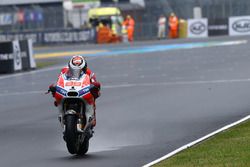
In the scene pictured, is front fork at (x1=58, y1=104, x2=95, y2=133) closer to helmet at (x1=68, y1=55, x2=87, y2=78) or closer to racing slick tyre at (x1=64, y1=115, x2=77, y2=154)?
racing slick tyre at (x1=64, y1=115, x2=77, y2=154)

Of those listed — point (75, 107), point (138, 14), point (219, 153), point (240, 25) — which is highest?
point (75, 107)

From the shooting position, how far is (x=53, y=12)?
62.8 m

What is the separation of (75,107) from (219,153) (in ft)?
6.64

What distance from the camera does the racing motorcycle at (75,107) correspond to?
1143 centimetres

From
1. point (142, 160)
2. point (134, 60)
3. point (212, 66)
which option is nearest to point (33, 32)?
point (134, 60)

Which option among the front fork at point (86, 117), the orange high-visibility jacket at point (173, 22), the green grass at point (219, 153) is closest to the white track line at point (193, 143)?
the green grass at point (219, 153)

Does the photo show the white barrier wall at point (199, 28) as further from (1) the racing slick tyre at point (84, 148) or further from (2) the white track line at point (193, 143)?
(1) the racing slick tyre at point (84, 148)

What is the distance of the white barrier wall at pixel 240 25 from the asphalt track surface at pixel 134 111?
71.0 feet

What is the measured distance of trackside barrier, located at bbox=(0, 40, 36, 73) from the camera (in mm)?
32781

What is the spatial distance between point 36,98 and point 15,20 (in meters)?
43.5

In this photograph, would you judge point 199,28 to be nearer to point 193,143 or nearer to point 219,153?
point 193,143

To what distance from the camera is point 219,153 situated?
35.8 ft

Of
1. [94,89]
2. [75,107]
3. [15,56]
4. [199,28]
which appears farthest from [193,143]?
[199,28]

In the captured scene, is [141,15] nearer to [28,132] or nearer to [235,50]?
[235,50]
